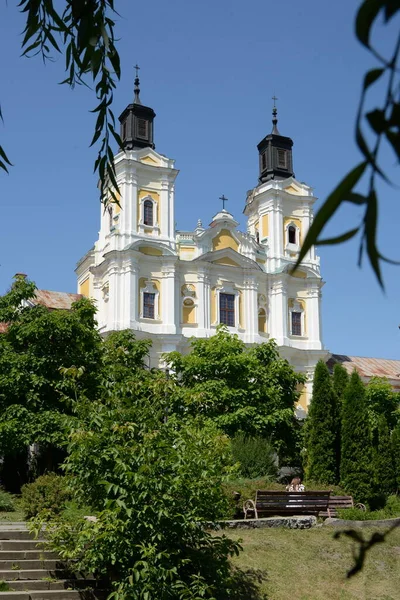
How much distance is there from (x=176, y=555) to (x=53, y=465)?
1367cm

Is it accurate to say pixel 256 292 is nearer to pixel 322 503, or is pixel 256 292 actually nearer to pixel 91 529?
pixel 322 503

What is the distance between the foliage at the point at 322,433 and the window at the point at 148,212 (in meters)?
15.8

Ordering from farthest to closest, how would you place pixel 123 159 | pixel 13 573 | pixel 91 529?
pixel 123 159 → pixel 13 573 → pixel 91 529

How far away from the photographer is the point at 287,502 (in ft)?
53.3

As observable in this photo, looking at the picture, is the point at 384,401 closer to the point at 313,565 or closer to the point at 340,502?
the point at 340,502

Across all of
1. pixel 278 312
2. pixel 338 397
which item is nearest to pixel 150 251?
pixel 278 312

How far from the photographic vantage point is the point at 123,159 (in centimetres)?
3869

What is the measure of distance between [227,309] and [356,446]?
17480mm

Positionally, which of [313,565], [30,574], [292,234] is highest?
[292,234]

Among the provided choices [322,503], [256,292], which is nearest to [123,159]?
[256,292]

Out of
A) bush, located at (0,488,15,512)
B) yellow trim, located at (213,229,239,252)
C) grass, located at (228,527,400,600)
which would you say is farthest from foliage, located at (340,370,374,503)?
yellow trim, located at (213,229,239,252)

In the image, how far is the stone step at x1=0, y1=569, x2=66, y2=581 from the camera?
1128 cm

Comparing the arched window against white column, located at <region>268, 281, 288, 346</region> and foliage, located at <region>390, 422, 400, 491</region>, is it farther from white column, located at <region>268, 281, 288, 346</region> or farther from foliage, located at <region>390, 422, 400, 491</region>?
foliage, located at <region>390, 422, 400, 491</region>

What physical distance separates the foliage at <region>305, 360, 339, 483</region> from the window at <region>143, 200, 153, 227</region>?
15801 millimetres
